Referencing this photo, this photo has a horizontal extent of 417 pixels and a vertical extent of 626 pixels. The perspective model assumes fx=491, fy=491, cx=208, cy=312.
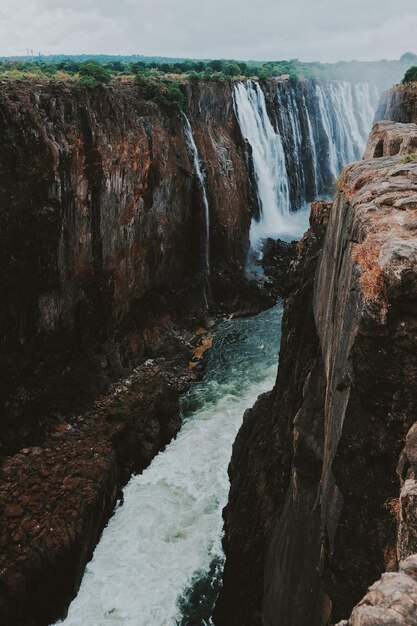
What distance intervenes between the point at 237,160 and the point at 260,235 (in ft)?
20.5

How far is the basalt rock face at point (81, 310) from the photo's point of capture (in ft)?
49.4

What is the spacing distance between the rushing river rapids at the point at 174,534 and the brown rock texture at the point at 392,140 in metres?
12.4

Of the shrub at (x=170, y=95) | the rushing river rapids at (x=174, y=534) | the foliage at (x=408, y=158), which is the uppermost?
the shrub at (x=170, y=95)

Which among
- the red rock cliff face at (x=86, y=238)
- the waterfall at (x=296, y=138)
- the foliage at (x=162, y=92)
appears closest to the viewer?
the red rock cliff face at (x=86, y=238)

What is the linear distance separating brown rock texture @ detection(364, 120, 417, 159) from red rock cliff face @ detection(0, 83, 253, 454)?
13949 mm

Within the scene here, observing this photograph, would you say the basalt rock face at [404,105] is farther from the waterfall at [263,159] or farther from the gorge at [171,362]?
the waterfall at [263,159]

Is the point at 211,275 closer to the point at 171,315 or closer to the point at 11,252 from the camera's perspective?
the point at 171,315

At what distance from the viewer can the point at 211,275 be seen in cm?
3269

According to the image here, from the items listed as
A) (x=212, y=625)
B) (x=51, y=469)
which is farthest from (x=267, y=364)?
(x=212, y=625)

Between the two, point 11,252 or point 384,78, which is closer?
point 11,252

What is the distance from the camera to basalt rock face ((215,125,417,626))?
5.86 metres

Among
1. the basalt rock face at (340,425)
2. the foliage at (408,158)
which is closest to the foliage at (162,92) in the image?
the basalt rock face at (340,425)

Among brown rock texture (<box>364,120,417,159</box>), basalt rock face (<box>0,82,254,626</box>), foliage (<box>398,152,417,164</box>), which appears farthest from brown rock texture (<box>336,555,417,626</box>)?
basalt rock face (<box>0,82,254,626</box>)

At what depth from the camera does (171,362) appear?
25.9 m
